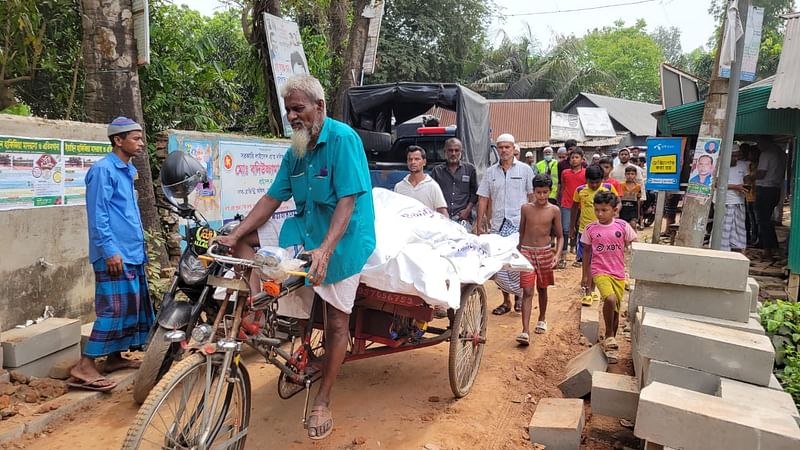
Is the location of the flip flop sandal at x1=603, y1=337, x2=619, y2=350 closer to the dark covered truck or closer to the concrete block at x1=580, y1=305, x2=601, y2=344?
the concrete block at x1=580, y1=305, x2=601, y2=344

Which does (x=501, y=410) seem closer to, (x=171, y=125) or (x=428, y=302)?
(x=428, y=302)

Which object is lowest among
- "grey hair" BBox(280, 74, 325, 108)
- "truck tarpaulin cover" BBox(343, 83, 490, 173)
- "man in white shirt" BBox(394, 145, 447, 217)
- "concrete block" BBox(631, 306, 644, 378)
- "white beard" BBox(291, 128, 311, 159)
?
"concrete block" BBox(631, 306, 644, 378)

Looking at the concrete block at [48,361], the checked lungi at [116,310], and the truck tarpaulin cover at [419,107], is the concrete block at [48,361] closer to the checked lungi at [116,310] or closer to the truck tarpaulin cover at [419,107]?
the checked lungi at [116,310]

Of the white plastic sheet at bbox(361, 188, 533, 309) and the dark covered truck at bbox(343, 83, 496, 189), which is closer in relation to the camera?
the white plastic sheet at bbox(361, 188, 533, 309)

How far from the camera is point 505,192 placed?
6.48m

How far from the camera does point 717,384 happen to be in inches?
123

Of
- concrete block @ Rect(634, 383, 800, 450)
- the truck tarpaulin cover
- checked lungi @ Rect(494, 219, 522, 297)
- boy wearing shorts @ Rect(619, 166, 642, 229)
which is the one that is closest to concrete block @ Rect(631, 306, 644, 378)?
concrete block @ Rect(634, 383, 800, 450)

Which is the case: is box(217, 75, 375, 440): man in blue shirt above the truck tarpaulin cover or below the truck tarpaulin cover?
below

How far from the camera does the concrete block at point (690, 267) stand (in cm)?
350

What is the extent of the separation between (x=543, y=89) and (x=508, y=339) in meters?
28.3

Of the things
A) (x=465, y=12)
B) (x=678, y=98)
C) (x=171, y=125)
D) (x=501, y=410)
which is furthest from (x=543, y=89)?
(x=501, y=410)

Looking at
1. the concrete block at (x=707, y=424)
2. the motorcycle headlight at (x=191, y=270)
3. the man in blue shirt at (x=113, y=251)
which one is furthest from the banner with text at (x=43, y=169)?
the concrete block at (x=707, y=424)

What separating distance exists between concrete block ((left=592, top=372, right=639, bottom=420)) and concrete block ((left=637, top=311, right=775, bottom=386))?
377 millimetres

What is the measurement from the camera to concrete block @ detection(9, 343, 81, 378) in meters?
3.94
